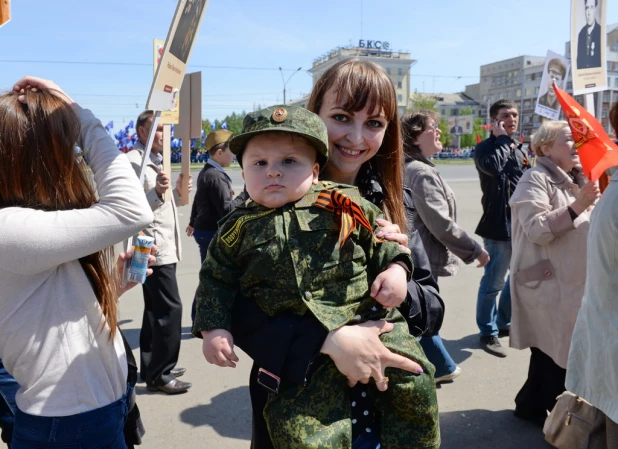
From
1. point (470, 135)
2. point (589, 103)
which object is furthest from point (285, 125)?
point (470, 135)

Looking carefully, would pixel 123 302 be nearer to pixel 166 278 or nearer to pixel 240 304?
pixel 166 278

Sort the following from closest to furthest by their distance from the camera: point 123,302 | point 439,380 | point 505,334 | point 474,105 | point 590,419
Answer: point 590,419, point 439,380, point 505,334, point 123,302, point 474,105

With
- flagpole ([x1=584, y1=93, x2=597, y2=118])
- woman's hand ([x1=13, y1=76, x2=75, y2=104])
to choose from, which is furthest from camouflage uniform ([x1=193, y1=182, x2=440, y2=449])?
flagpole ([x1=584, y1=93, x2=597, y2=118])

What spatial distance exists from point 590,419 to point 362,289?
172 centimetres

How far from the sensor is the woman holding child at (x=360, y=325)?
5.01ft

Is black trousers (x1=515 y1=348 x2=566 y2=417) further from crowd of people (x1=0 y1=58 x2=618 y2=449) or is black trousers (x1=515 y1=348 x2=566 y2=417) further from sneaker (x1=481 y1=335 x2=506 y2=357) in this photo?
crowd of people (x1=0 y1=58 x2=618 y2=449)

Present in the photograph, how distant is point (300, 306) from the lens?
1.57 metres

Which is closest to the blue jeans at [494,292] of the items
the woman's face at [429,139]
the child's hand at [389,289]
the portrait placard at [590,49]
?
the woman's face at [429,139]

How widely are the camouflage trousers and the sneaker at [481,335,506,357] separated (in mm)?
3678

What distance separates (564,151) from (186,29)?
271 centimetres

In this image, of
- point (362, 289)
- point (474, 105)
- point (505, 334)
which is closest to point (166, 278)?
point (362, 289)

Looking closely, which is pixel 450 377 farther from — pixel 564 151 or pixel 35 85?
pixel 35 85

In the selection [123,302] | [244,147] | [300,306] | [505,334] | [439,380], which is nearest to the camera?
[300,306]

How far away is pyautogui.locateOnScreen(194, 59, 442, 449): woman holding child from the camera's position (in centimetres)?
153
